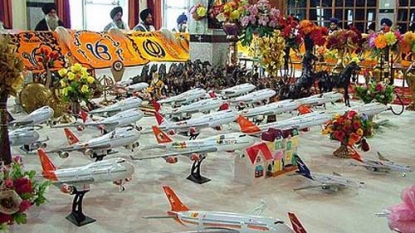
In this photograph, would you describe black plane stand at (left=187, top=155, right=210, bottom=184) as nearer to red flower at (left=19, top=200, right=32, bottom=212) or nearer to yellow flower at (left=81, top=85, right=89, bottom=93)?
red flower at (left=19, top=200, right=32, bottom=212)

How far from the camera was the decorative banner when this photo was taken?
7947 millimetres

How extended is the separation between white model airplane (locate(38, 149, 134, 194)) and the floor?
0.76ft

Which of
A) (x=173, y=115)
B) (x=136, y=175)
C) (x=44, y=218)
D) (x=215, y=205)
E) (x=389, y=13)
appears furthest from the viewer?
(x=389, y=13)

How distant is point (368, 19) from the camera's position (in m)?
12.0

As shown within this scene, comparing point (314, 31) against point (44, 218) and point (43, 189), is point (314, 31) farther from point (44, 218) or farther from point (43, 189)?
point (43, 189)

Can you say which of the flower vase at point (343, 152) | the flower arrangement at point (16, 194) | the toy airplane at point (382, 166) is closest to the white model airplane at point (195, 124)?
the flower vase at point (343, 152)

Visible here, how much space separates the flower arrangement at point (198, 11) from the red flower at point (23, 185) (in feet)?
20.7

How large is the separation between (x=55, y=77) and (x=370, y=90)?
3.81 meters

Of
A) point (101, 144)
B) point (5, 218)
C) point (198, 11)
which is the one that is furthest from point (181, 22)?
point (5, 218)

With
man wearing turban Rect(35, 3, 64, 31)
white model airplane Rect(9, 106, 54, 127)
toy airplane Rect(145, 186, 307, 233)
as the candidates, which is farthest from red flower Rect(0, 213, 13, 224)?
man wearing turban Rect(35, 3, 64, 31)

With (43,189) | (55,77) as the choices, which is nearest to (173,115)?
(55,77)

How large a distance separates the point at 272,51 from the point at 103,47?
3.42 m

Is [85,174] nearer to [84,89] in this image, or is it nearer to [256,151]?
[256,151]

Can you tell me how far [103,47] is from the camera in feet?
29.3
